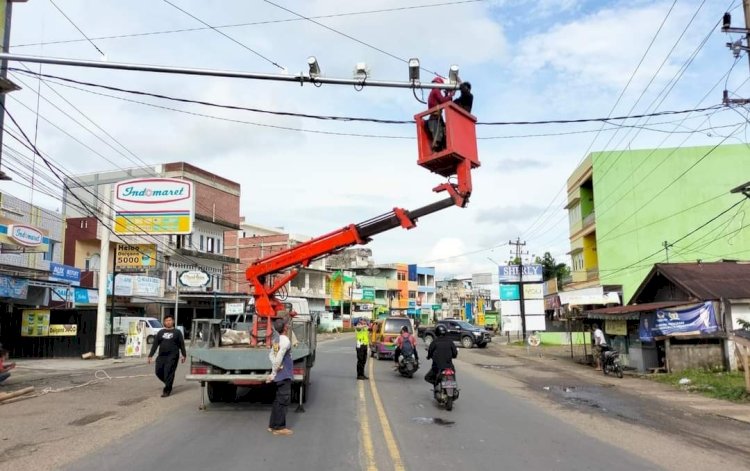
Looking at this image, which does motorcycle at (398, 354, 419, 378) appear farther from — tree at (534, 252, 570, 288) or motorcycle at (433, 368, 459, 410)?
tree at (534, 252, 570, 288)

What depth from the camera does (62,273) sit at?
2659 centimetres

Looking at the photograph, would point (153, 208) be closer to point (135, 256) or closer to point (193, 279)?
point (135, 256)

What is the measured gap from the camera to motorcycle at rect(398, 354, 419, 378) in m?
17.4

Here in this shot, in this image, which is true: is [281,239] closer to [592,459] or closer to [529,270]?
[529,270]

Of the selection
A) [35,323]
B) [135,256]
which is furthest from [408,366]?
[135,256]

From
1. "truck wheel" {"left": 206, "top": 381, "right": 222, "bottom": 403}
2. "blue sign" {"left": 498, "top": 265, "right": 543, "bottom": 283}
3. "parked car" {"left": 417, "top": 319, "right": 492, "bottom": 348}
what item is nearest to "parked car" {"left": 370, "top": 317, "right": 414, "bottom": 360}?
"truck wheel" {"left": 206, "top": 381, "right": 222, "bottom": 403}

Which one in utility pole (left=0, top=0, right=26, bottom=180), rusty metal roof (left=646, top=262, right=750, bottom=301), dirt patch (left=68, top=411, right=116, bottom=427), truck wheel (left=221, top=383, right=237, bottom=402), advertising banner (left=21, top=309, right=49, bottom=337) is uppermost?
utility pole (left=0, top=0, right=26, bottom=180)

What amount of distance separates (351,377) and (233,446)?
9.96 metres

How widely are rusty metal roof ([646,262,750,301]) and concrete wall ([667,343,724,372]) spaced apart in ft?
5.33

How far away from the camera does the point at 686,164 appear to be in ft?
125

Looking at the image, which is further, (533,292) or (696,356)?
(533,292)

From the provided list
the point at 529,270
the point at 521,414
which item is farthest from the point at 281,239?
the point at 521,414

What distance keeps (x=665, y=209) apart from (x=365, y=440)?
36.0 meters

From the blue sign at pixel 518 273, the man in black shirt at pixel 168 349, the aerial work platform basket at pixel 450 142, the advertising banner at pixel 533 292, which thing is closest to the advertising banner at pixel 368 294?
the blue sign at pixel 518 273
